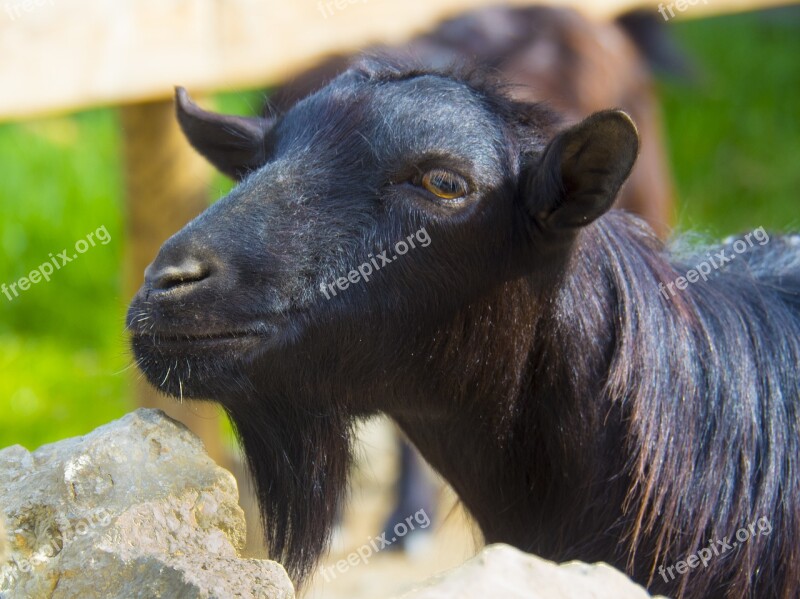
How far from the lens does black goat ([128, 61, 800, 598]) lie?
2.63 m

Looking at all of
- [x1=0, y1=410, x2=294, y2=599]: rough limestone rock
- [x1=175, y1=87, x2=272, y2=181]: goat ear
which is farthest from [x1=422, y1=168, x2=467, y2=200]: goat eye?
[x1=0, y1=410, x2=294, y2=599]: rough limestone rock

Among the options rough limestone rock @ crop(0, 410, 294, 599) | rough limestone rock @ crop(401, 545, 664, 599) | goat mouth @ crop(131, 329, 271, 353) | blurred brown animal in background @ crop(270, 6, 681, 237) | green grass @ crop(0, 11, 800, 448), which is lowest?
green grass @ crop(0, 11, 800, 448)

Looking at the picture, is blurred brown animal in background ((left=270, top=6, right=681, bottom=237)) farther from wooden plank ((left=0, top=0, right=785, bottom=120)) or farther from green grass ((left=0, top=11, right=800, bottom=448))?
green grass ((left=0, top=11, right=800, bottom=448))

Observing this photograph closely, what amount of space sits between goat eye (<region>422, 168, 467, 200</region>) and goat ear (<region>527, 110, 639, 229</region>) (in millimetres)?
175

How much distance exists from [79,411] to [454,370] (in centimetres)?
457

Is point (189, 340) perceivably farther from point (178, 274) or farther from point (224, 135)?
point (224, 135)

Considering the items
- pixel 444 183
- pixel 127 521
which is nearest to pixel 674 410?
pixel 444 183

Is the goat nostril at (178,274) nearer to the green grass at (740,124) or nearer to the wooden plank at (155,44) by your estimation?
the wooden plank at (155,44)

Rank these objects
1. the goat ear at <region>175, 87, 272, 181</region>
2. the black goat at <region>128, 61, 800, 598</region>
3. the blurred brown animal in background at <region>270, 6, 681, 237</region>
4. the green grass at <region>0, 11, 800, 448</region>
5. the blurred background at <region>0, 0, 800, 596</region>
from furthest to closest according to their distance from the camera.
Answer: the green grass at <region>0, 11, 800, 448</region> → the blurred brown animal in background at <region>270, 6, 681, 237</region> → the blurred background at <region>0, 0, 800, 596</region> → the goat ear at <region>175, 87, 272, 181</region> → the black goat at <region>128, 61, 800, 598</region>

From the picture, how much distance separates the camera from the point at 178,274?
8.20ft

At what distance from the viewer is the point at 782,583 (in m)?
2.80

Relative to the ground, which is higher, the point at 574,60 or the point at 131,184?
the point at 574,60

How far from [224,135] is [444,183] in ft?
2.67

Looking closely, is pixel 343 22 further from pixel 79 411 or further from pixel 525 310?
pixel 525 310
